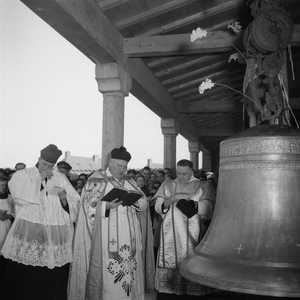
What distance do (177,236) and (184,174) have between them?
0.83 metres

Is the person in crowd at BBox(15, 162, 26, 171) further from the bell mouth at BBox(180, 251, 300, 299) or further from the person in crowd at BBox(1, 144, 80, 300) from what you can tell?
the bell mouth at BBox(180, 251, 300, 299)

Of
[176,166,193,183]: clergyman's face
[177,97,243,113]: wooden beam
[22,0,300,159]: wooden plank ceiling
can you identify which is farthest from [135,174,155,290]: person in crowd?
[177,97,243,113]: wooden beam

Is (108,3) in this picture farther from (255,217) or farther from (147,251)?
(255,217)

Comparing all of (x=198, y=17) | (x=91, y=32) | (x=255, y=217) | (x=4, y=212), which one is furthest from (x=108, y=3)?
(x=255, y=217)

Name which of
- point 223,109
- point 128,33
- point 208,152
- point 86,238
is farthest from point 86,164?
point 86,238

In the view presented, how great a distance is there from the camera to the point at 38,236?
4129 mm

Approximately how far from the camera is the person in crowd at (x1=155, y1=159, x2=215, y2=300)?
195 inches

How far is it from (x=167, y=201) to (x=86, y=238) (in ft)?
3.69

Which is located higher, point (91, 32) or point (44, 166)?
point (91, 32)

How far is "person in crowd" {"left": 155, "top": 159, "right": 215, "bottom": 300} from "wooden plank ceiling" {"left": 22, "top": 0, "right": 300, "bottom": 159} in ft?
3.78

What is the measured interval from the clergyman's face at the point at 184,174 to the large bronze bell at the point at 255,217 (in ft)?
11.1

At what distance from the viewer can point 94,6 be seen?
5840 mm

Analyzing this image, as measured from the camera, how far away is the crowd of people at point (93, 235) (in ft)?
13.5

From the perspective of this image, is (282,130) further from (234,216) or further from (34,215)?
(34,215)
